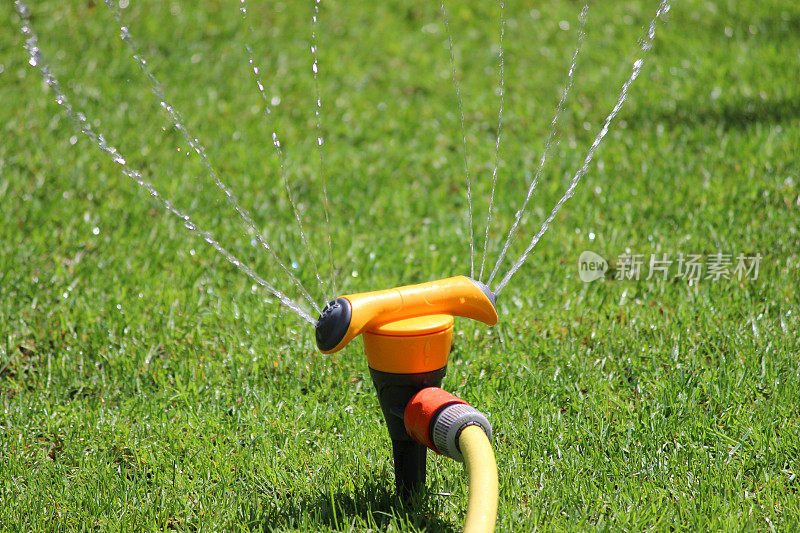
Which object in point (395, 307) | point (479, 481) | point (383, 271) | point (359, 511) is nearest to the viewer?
point (479, 481)

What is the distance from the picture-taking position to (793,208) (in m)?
3.10

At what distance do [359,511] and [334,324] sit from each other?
0.50m

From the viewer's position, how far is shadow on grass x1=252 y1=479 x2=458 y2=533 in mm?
1688

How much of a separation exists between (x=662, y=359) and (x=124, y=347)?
5.18 ft

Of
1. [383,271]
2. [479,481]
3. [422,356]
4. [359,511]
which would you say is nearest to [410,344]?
[422,356]

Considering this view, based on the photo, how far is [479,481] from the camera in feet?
4.64

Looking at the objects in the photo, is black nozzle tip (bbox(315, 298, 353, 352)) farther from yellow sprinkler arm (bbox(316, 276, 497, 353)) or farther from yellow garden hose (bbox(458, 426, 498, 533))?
yellow garden hose (bbox(458, 426, 498, 533))

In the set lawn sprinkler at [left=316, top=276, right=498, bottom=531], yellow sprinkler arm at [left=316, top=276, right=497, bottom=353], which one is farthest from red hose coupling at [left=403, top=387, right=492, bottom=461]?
yellow sprinkler arm at [left=316, top=276, right=497, bottom=353]

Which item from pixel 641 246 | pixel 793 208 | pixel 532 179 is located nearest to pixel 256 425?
pixel 641 246

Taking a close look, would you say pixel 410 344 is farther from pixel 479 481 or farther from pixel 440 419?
pixel 479 481

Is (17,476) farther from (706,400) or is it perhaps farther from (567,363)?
(706,400)

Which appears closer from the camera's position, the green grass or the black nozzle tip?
A: the black nozzle tip

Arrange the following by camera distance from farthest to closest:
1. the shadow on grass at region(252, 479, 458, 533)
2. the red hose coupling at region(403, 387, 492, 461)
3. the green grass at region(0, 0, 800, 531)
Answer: the green grass at region(0, 0, 800, 531) → the shadow on grass at region(252, 479, 458, 533) → the red hose coupling at region(403, 387, 492, 461)

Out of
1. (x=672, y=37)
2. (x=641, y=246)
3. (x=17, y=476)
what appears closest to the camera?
(x=17, y=476)
